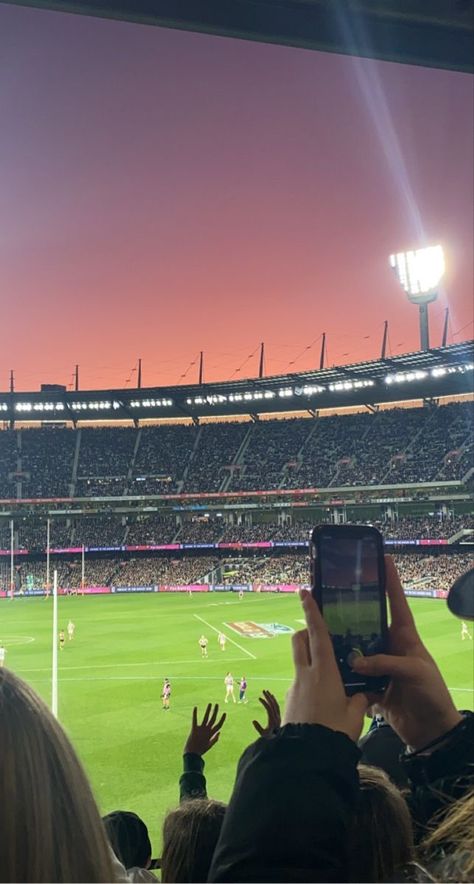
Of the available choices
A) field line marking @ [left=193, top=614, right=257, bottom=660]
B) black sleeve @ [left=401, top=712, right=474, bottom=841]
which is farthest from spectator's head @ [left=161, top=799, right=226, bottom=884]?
field line marking @ [left=193, top=614, right=257, bottom=660]

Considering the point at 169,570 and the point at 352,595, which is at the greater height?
the point at 352,595

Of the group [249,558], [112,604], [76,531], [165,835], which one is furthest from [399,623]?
[76,531]

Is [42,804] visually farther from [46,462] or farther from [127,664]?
[46,462]

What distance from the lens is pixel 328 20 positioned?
187 cm

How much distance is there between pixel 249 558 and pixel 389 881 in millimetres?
29324

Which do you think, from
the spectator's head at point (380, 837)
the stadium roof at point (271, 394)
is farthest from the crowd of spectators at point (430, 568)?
the spectator's head at point (380, 837)

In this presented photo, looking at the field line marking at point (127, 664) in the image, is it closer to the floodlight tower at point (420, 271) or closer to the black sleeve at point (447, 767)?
the floodlight tower at point (420, 271)

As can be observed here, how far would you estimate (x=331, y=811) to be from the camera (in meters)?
0.68

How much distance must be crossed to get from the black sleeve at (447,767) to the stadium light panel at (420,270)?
20.5 meters

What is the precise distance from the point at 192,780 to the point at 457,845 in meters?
1.57

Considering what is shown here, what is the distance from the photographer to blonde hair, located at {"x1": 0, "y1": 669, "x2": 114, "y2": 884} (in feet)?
2.37

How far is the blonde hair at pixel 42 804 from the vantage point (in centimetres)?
72

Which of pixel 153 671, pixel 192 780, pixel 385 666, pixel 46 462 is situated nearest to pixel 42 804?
pixel 385 666

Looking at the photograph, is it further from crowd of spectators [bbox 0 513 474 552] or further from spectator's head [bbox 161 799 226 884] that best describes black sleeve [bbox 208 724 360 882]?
crowd of spectators [bbox 0 513 474 552]
